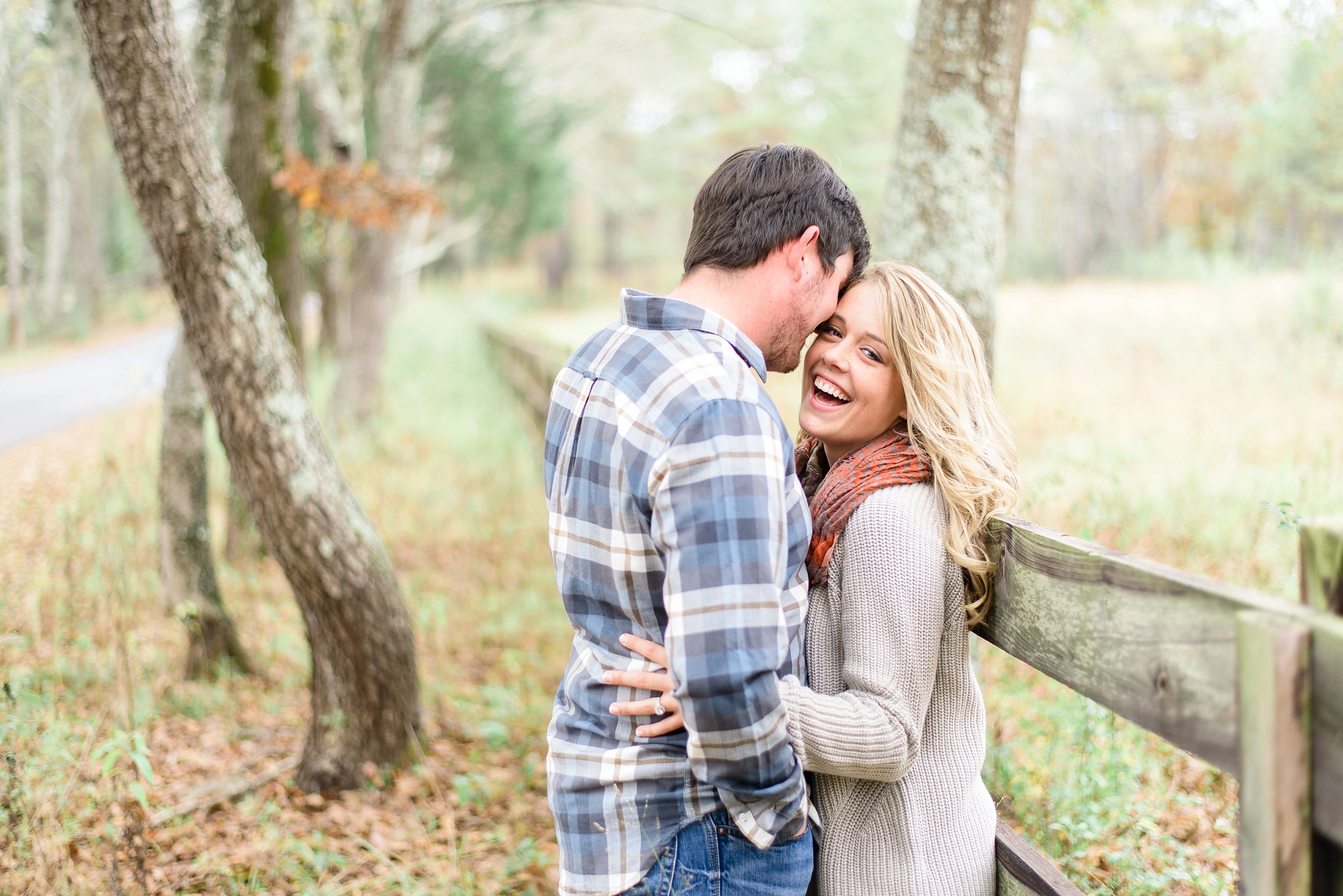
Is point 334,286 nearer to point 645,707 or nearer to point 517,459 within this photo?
point 517,459

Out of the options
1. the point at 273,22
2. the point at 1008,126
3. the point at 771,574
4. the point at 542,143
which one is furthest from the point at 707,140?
the point at 771,574

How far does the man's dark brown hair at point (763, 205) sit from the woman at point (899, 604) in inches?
10.3

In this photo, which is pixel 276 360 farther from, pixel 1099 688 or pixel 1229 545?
pixel 1229 545

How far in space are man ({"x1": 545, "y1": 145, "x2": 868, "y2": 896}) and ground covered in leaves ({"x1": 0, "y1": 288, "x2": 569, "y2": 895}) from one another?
1.55 m

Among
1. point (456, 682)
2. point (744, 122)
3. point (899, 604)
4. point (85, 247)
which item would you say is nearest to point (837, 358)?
point (899, 604)

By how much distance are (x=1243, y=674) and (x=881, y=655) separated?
0.62 meters

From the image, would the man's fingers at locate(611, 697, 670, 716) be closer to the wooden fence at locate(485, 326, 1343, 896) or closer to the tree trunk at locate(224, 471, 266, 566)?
the wooden fence at locate(485, 326, 1343, 896)

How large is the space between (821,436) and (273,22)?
519cm

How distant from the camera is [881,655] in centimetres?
162

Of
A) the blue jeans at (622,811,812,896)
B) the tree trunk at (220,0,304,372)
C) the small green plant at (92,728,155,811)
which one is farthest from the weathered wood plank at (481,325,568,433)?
the blue jeans at (622,811,812,896)

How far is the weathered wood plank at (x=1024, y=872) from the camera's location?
1657 mm

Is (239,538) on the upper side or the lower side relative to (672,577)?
lower

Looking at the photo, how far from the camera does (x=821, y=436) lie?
203 cm

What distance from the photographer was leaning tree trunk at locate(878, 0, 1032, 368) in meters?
3.17
